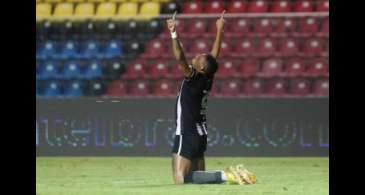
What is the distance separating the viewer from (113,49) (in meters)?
21.5

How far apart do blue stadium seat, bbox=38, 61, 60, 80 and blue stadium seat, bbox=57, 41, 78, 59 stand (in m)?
0.24

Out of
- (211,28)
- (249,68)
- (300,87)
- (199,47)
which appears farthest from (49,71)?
(300,87)

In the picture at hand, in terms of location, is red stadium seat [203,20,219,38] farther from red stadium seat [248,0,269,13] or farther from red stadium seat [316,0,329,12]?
red stadium seat [316,0,329,12]

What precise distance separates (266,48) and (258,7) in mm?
1168

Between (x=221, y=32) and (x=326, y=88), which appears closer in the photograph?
(x=221, y=32)

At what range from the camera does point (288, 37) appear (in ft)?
68.8

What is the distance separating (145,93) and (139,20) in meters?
1.83

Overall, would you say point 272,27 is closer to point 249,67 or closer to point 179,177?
point 249,67
